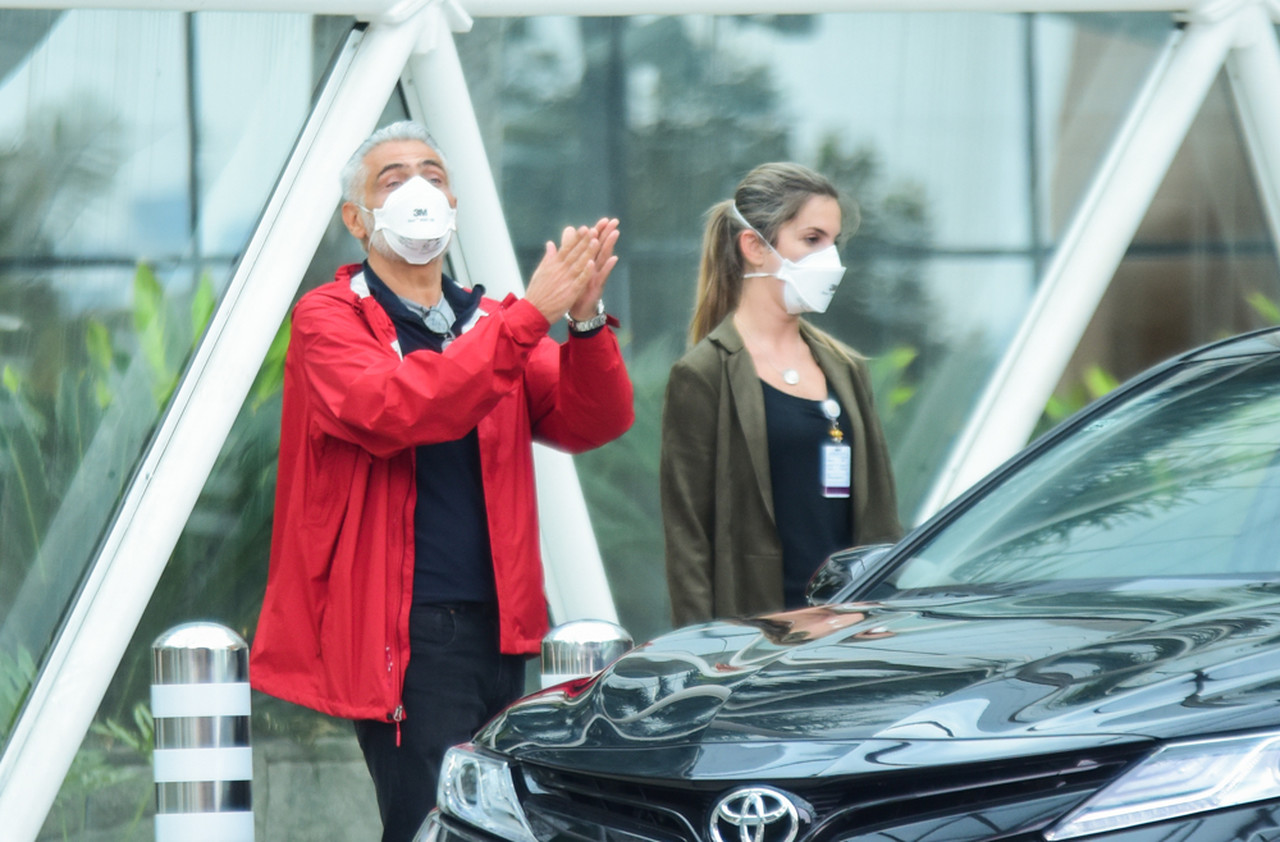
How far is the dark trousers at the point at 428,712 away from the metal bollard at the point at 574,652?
189mm

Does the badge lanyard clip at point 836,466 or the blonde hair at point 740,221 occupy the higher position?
the blonde hair at point 740,221

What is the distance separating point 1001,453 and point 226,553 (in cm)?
325

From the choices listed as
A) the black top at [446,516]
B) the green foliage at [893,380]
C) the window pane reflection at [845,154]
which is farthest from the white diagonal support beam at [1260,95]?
the black top at [446,516]

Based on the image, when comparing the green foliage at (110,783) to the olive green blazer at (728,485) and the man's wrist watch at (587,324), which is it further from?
the man's wrist watch at (587,324)

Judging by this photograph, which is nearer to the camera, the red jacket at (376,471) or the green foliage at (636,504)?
the red jacket at (376,471)

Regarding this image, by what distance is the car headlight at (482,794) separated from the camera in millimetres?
2770

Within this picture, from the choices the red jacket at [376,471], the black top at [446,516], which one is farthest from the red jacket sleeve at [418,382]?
the black top at [446,516]

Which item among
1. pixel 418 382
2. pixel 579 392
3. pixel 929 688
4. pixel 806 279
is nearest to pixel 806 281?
pixel 806 279

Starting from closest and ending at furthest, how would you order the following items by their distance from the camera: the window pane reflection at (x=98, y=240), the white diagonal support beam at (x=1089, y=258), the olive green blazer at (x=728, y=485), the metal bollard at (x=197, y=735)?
the metal bollard at (x=197, y=735) < the olive green blazer at (x=728, y=485) < the window pane reflection at (x=98, y=240) < the white diagonal support beam at (x=1089, y=258)

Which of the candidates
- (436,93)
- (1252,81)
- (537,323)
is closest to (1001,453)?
(1252,81)

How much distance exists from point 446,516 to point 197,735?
81 centimetres

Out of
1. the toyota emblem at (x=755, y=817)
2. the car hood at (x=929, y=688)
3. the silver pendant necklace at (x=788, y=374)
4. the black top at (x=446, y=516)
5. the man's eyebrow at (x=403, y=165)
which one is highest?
the man's eyebrow at (x=403, y=165)

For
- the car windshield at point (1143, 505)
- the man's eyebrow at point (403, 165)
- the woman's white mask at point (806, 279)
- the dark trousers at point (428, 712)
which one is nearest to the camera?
the car windshield at point (1143, 505)

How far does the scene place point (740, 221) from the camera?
5035mm
